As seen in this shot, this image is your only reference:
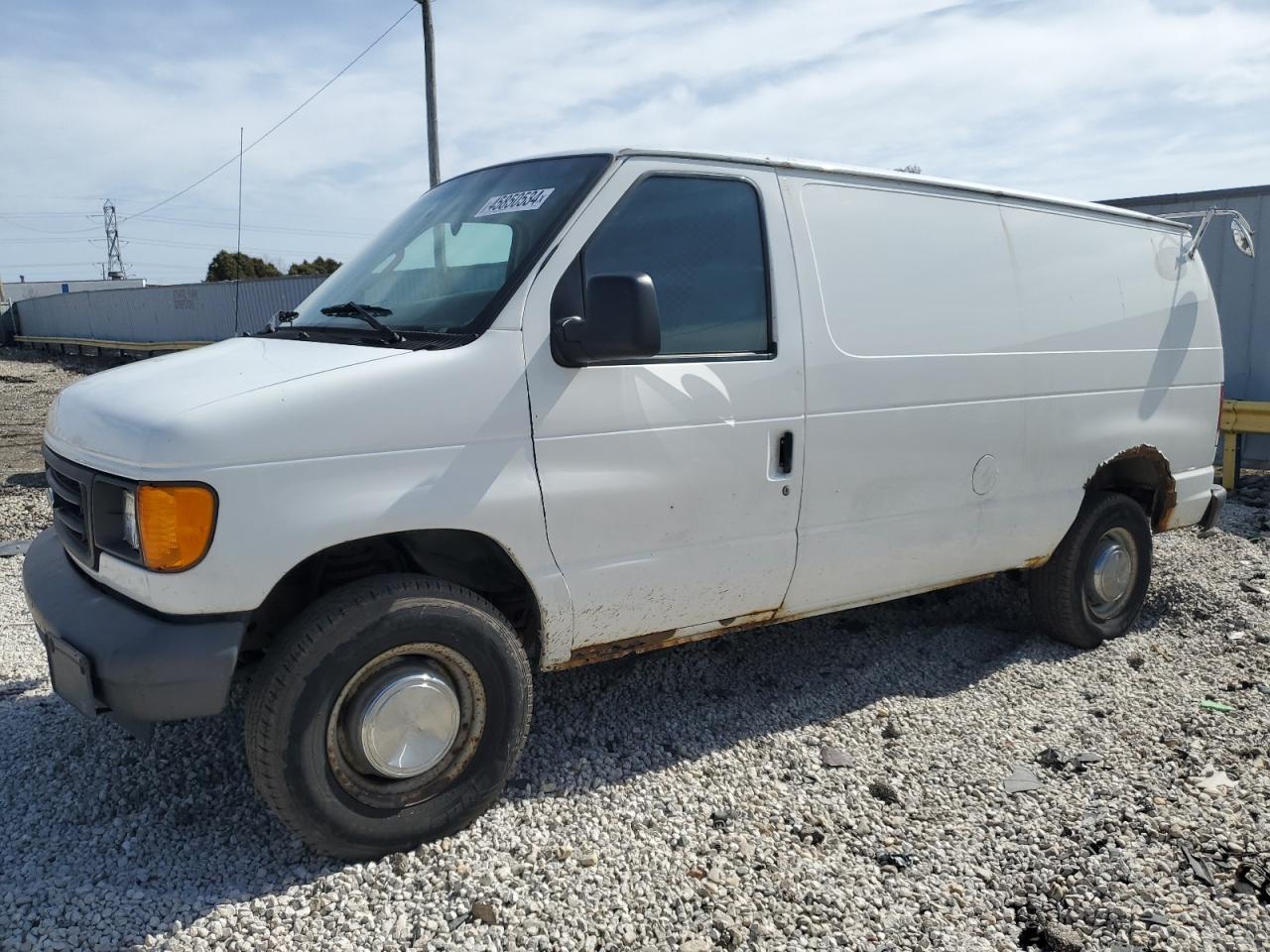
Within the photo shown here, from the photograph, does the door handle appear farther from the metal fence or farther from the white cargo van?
the metal fence

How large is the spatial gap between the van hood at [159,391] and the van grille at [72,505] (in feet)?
0.19

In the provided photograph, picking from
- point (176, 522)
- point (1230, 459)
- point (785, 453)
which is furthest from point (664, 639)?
point (1230, 459)

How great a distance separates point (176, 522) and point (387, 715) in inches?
33.0

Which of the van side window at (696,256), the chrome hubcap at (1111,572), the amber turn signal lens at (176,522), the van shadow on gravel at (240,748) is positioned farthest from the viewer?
the chrome hubcap at (1111,572)

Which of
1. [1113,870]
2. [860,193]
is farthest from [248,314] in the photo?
[1113,870]

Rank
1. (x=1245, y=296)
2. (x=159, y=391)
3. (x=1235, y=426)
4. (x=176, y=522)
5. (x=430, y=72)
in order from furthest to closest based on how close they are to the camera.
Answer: (x=430, y=72)
(x=1245, y=296)
(x=1235, y=426)
(x=159, y=391)
(x=176, y=522)

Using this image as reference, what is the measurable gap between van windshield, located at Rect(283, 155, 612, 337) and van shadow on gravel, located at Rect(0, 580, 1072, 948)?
5.50 feet

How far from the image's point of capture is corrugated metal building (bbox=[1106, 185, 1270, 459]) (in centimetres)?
969

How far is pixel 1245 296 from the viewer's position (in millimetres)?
9852

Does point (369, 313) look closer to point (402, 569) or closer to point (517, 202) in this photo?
point (517, 202)

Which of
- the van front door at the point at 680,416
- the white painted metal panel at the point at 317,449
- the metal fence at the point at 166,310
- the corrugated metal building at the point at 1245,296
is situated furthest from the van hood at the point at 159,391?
the metal fence at the point at 166,310

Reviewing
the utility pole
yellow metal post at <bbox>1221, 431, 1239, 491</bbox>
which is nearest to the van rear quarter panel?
yellow metal post at <bbox>1221, 431, 1239, 491</bbox>

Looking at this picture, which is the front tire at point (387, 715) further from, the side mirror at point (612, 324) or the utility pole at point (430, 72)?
the utility pole at point (430, 72)

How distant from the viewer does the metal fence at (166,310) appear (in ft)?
75.9
